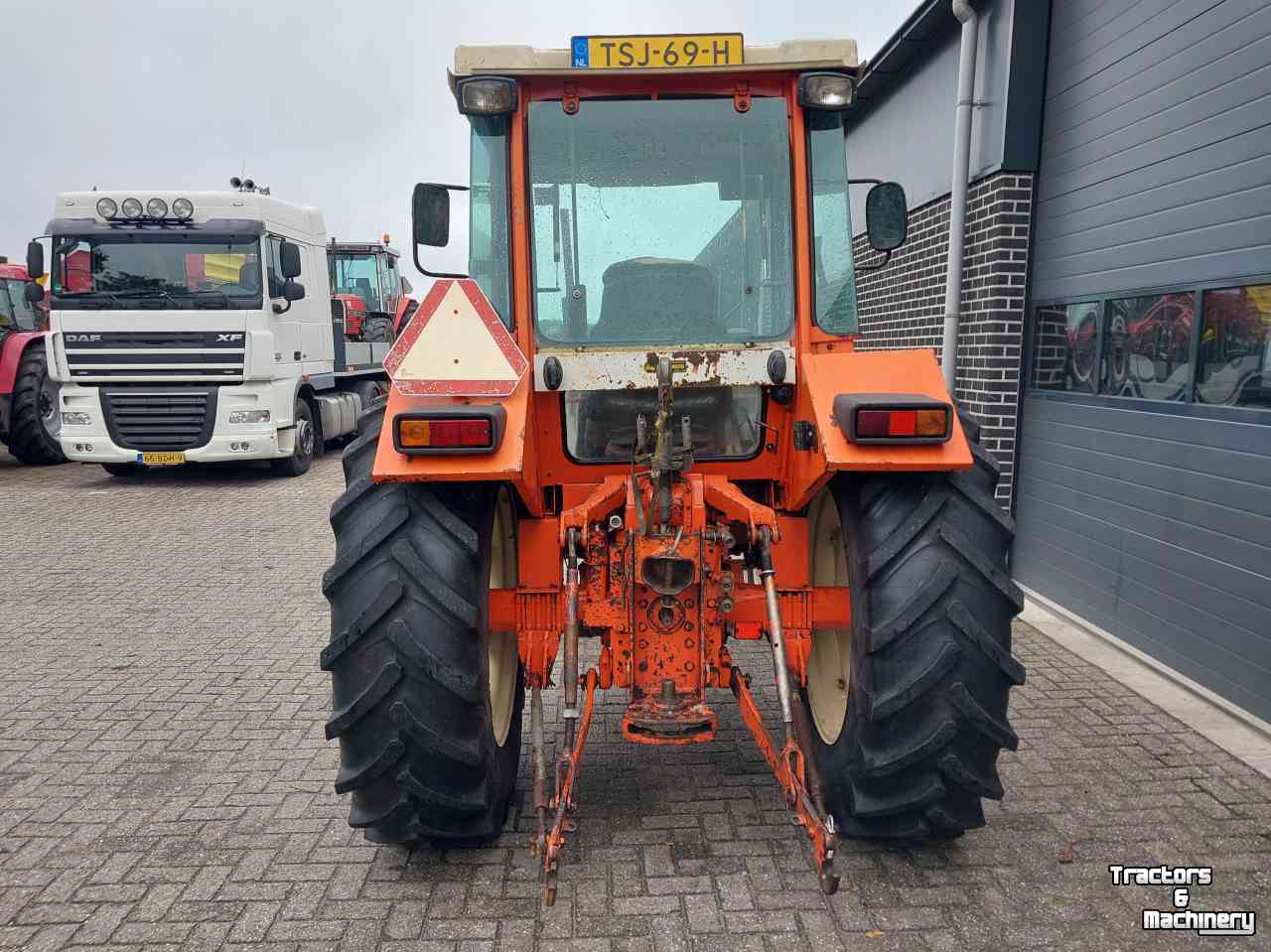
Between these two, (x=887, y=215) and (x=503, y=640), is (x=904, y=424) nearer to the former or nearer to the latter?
(x=887, y=215)

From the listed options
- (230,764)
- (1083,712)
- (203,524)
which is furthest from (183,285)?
(1083,712)

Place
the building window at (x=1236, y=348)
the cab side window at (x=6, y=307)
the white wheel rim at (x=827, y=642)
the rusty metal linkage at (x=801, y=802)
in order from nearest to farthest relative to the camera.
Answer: the rusty metal linkage at (x=801, y=802) < the white wheel rim at (x=827, y=642) < the building window at (x=1236, y=348) < the cab side window at (x=6, y=307)

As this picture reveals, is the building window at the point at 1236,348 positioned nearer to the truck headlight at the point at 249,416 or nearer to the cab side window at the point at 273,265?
the cab side window at the point at 273,265

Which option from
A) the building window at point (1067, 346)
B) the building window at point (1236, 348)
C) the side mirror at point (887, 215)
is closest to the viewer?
the side mirror at point (887, 215)

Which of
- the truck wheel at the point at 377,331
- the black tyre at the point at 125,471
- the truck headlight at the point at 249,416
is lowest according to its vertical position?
the black tyre at the point at 125,471

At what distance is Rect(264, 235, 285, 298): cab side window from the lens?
9594mm

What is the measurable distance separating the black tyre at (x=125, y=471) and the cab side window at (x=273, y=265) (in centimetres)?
308

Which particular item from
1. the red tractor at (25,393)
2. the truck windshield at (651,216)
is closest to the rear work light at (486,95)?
the truck windshield at (651,216)

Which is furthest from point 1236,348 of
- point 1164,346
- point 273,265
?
point 273,265

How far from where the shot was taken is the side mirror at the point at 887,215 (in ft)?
11.4

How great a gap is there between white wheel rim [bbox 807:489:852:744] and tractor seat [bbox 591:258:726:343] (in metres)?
0.79

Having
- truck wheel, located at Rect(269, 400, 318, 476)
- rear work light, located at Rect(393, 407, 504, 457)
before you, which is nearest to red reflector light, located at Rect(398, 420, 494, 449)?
rear work light, located at Rect(393, 407, 504, 457)

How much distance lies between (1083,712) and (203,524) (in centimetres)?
751

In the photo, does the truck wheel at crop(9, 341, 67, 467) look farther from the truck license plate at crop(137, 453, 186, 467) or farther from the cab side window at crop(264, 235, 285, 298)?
the cab side window at crop(264, 235, 285, 298)
